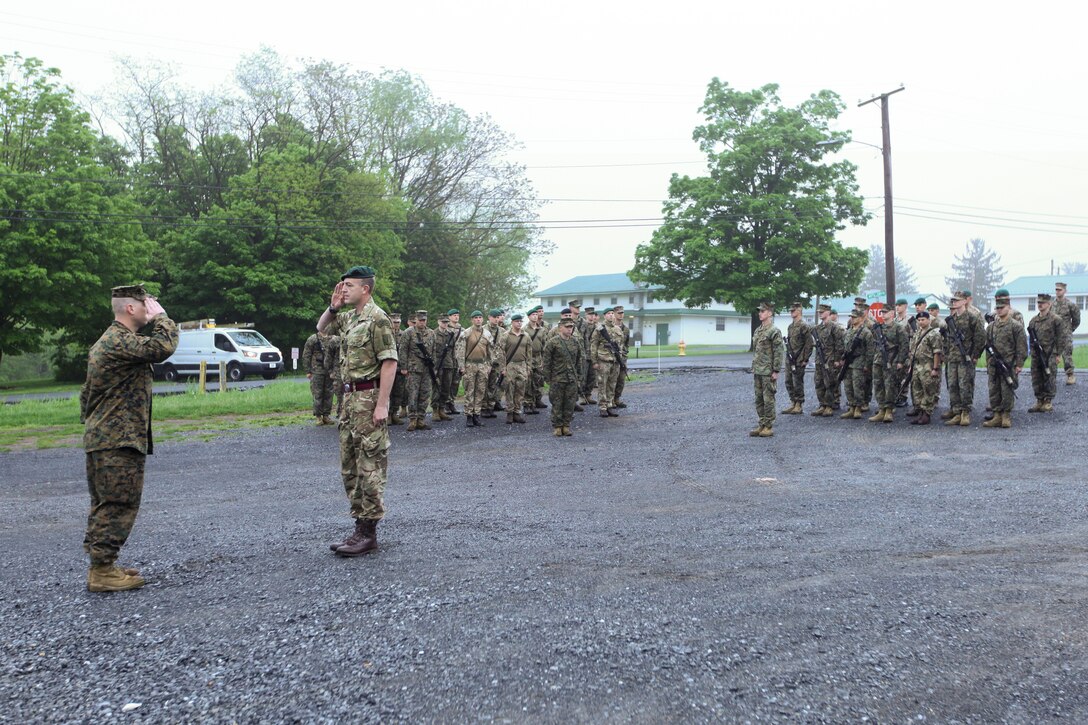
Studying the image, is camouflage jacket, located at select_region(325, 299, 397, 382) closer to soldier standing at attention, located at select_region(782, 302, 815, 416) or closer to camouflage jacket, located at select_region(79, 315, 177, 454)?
camouflage jacket, located at select_region(79, 315, 177, 454)

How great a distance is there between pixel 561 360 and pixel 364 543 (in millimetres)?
8357

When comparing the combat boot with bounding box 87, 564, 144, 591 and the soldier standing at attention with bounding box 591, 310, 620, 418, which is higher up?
the soldier standing at attention with bounding box 591, 310, 620, 418

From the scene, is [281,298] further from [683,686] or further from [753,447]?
[683,686]

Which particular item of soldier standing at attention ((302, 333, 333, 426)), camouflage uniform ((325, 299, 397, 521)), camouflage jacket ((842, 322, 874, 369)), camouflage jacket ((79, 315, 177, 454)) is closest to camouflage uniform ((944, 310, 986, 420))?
camouflage jacket ((842, 322, 874, 369))

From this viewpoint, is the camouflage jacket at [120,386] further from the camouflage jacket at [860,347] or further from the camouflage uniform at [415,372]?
the camouflage jacket at [860,347]

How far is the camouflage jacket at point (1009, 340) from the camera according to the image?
44.3ft

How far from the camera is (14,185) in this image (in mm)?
31906

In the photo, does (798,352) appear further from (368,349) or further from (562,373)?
(368,349)

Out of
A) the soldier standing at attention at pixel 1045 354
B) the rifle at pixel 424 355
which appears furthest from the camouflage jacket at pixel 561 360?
the soldier standing at attention at pixel 1045 354

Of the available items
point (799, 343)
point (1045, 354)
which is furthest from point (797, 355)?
point (1045, 354)

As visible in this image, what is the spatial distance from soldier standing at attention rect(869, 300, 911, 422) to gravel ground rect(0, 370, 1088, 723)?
14.2ft

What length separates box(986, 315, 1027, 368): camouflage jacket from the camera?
44.3 feet

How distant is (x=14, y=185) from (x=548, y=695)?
1403 inches

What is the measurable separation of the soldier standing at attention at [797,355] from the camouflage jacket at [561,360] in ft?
13.5
